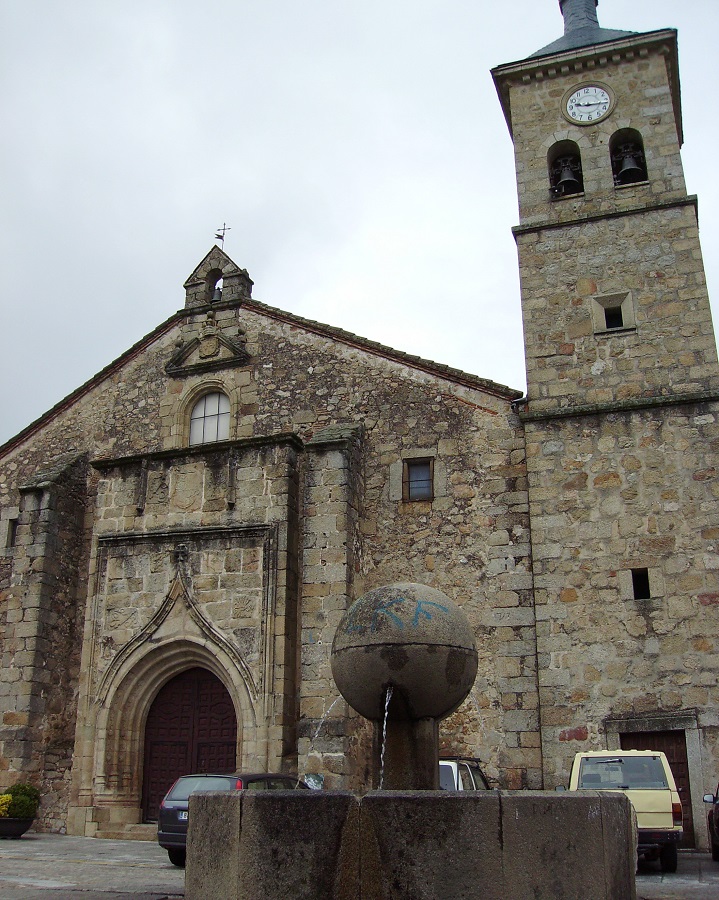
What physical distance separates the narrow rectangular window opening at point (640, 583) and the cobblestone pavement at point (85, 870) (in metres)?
7.69

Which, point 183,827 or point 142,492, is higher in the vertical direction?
point 142,492

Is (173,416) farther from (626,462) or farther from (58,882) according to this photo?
(58,882)

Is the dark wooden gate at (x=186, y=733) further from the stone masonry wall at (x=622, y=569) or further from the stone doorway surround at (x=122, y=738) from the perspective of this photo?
the stone masonry wall at (x=622, y=569)

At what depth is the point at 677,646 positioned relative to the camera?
13516mm

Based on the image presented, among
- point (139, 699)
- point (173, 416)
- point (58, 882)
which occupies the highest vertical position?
point (173, 416)

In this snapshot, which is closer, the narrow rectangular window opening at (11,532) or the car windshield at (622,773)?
the car windshield at (622,773)

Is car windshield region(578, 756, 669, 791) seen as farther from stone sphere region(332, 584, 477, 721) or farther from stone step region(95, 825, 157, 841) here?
stone step region(95, 825, 157, 841)

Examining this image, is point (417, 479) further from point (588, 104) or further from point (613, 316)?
point (588, 104)

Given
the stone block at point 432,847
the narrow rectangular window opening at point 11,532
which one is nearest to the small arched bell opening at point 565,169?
the narrow rectangular window opening at point 11,532

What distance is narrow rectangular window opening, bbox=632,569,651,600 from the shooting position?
552 inches

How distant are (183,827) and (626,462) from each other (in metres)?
8.55

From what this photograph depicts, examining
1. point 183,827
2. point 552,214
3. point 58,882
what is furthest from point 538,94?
point 58,882

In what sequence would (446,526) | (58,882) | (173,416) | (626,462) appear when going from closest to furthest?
(58,882) → (626,462) → (446,526) → (173,416)

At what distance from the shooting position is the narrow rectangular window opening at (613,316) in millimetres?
16016
